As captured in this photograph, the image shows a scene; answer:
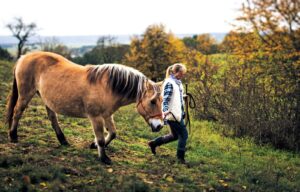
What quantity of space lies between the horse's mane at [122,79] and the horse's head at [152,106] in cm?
12

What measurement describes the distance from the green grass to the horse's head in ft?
3.03

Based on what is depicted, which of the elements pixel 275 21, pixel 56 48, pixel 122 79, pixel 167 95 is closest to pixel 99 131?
pixel 122 79

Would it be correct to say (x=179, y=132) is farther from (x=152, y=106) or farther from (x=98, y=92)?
(x=98, y=92)

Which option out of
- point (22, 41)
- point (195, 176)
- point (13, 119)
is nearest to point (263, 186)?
point (195, 176)

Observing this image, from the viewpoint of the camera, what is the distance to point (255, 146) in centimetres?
1078

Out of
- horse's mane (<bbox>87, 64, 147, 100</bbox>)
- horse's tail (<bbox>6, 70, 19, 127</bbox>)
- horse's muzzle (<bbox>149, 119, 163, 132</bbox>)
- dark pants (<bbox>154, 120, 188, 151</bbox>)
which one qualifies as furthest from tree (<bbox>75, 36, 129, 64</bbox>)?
horse's muzzle (<bbox>149, 119, 163, 132</bbox>)

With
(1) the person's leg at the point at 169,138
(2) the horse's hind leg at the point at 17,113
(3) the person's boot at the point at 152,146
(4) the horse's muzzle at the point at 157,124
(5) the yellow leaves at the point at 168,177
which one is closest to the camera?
(5) the yellow leaves at the point at 168,177

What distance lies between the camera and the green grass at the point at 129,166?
543cm

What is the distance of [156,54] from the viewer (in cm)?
5019

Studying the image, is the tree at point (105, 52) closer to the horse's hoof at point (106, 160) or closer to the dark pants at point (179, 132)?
the dark pants at point (179, 132)

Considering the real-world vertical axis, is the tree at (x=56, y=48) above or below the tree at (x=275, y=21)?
below

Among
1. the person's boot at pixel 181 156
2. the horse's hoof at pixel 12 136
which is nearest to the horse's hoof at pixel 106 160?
the person's boot at pixel 181 156

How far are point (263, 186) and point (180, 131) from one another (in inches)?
75.1

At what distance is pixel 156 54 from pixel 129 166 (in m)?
44.1
